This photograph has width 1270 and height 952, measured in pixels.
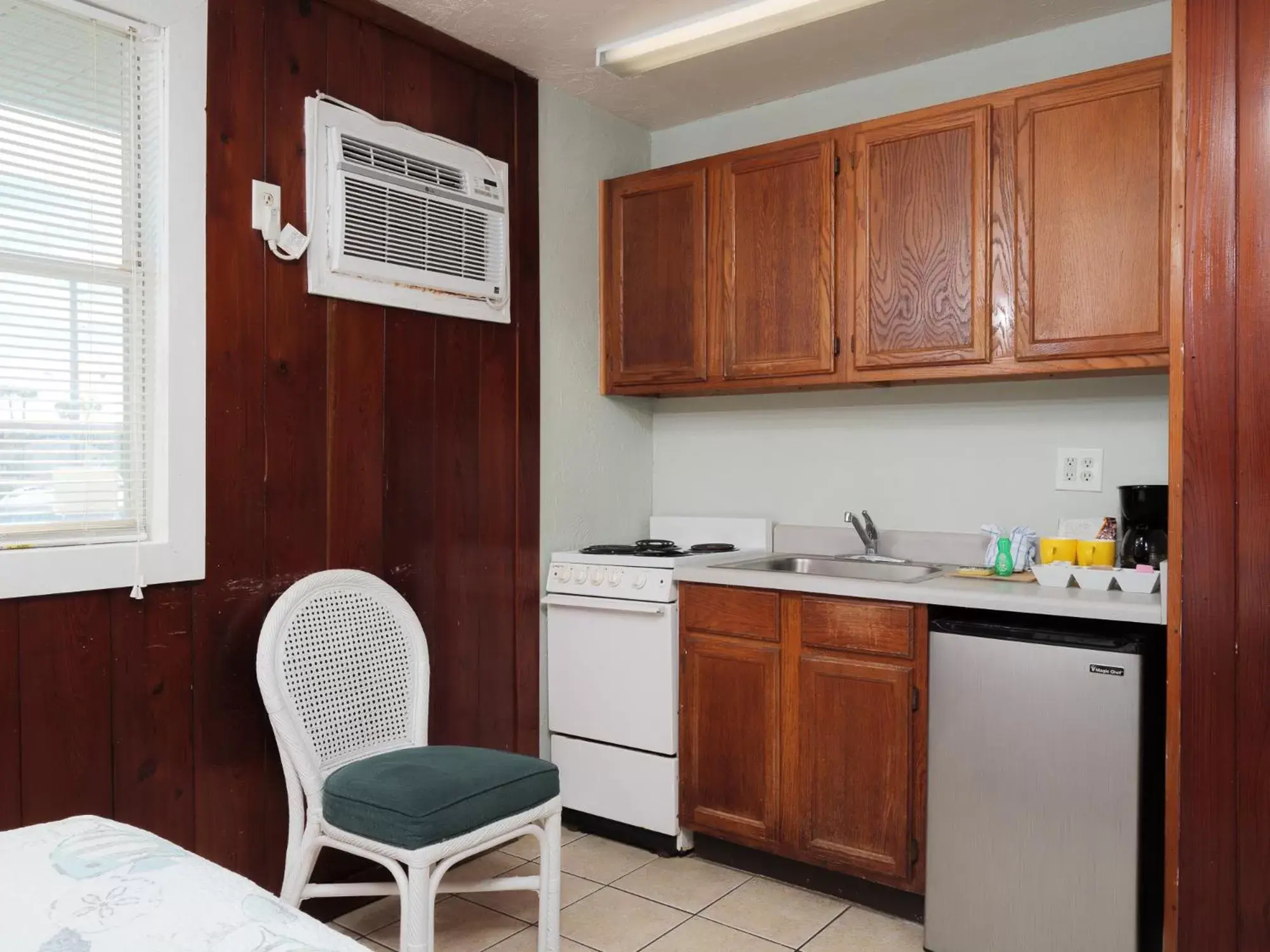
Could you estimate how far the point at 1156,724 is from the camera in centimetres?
219

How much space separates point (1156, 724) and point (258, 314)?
2.45 m

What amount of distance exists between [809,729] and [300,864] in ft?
4.68

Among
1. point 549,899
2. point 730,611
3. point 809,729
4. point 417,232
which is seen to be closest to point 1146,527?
point 809,729

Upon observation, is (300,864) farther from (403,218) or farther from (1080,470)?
(1080,470)

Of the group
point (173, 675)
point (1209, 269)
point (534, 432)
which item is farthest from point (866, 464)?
point (173, 675)

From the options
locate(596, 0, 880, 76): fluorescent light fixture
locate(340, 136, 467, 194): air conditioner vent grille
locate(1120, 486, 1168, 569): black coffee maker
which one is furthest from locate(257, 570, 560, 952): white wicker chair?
locate(596, 0, 880, 76): fluorescent light fixture

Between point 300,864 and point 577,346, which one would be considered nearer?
point 300,864

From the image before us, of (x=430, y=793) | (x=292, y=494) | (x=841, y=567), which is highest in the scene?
(x=292, y=494)

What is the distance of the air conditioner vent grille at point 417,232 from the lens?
262 centimetres

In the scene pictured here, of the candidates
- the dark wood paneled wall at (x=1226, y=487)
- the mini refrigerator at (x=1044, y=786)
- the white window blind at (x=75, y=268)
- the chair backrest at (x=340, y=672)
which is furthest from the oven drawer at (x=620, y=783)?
the white window blind at (x=75, y=268)

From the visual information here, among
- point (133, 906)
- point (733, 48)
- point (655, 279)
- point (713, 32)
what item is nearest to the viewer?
point (133, 906)

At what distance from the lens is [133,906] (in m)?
1.01

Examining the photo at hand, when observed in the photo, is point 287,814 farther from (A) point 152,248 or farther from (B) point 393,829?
(A) point 152,248

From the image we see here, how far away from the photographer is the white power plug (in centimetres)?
240
